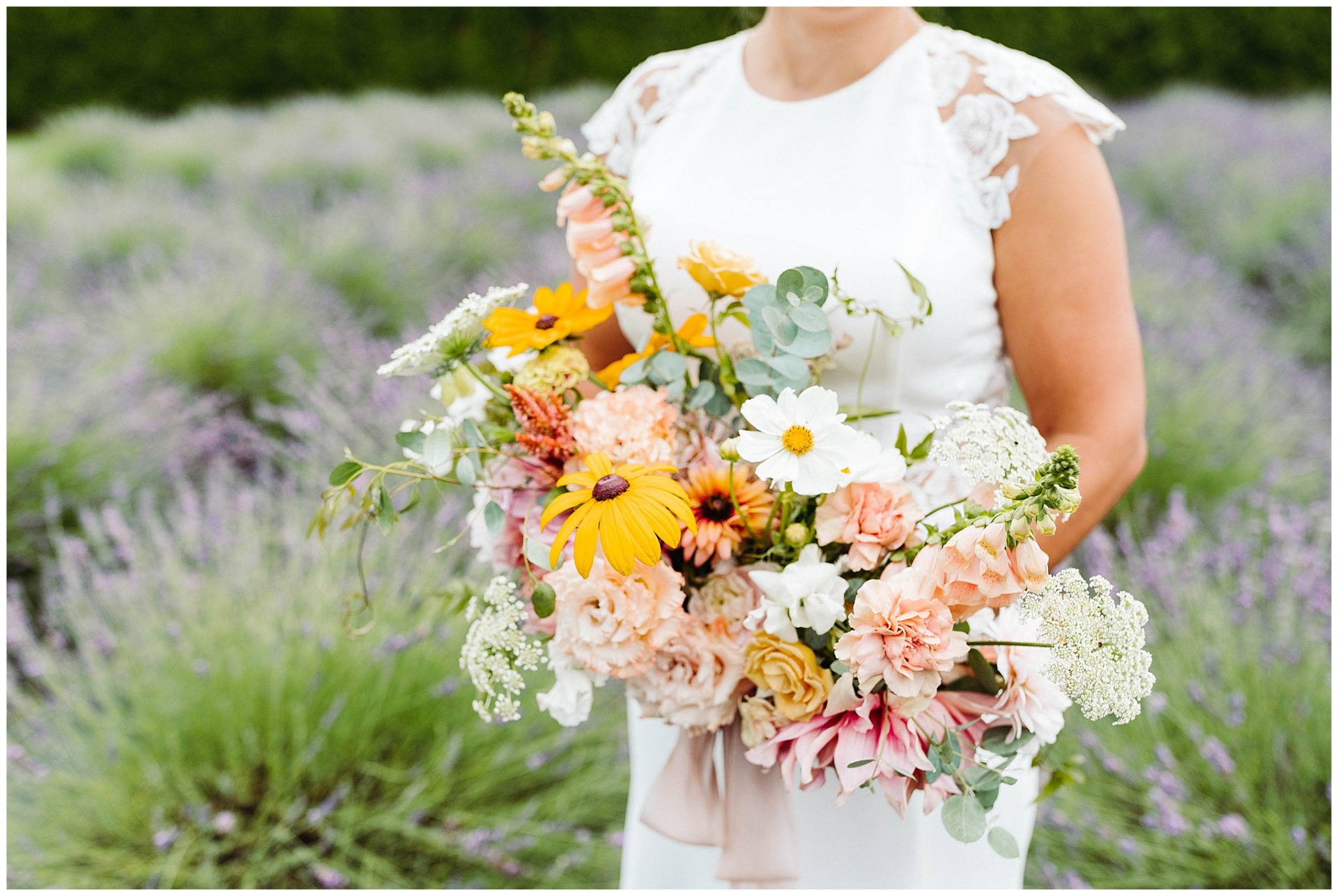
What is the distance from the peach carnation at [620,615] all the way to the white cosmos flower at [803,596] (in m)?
0.08

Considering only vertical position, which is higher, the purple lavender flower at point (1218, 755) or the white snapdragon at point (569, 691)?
the white snapdragon at point (569, 691)

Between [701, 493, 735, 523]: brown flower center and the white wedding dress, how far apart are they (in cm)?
32

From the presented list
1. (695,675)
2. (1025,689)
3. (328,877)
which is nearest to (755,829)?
(695,675)

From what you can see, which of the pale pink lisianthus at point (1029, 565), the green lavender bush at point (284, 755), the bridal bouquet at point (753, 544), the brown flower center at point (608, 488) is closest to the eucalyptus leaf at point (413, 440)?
the bridal bouquet at point (753, 544)

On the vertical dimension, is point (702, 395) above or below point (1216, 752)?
above

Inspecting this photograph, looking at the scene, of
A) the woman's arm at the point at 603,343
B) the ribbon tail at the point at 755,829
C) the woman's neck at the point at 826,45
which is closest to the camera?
the ribbon tail at the point at 755,829

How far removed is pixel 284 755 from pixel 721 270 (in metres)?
1.80

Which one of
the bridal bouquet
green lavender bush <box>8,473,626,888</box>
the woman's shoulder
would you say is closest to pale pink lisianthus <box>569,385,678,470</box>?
the bridal bouquet

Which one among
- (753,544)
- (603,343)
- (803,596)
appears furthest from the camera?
(603,343)

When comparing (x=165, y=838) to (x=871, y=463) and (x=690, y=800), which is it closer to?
(x=690, y=800)

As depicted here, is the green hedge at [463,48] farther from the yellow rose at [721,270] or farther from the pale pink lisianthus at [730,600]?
the pale pink lisianthus at [730,600]

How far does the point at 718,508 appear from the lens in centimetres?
88

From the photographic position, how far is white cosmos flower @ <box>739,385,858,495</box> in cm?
76

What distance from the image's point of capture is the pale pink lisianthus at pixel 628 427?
2.82ft
